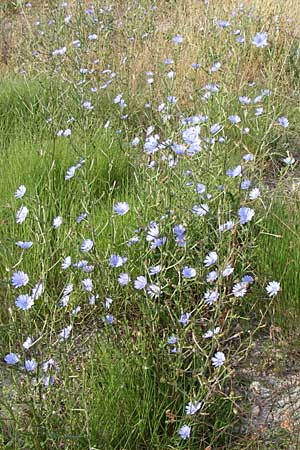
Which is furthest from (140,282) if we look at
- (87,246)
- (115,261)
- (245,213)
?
(245,213)

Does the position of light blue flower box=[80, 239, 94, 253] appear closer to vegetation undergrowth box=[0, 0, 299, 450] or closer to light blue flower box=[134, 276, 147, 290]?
vegetation undergrowth box=[0, 0, 299, 450]

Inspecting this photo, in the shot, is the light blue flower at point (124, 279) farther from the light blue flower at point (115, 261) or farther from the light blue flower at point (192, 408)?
the light blue flower at point (192, 408)

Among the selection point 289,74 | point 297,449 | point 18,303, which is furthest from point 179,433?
point 289,74

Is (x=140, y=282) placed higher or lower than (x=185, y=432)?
higher

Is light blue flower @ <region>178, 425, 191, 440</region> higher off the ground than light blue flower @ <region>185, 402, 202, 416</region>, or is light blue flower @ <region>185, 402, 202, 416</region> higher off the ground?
light blue flower @ <region>185, 402, 202, 416</region>

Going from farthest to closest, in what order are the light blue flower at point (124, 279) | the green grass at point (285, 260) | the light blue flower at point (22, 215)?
the green grass at point (285, 260), the light blue flower at point (124, 279), the light blue flower at point (22, 215)

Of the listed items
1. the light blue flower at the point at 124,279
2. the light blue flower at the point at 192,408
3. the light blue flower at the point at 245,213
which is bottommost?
the light blue flower at the point at 192,408

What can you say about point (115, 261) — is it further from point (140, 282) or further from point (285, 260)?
point (285, 260)

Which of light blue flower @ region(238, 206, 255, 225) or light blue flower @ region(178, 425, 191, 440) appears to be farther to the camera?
light blue flower @ region(238, 206, 255, 225)

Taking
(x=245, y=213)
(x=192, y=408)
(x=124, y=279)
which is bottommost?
(x=192, y=408)

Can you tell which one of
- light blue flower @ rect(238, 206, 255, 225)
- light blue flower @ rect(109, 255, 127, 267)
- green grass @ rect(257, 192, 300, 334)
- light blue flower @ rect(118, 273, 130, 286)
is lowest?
green grass @ rect(257, 192, 300, 334)

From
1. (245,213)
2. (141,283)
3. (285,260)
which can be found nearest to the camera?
(141,283)

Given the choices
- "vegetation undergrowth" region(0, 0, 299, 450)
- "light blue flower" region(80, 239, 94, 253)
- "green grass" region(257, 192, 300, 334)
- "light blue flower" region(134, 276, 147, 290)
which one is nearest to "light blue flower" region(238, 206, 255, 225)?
"vegetation undergrowth" region(0, 0, 299, 450)

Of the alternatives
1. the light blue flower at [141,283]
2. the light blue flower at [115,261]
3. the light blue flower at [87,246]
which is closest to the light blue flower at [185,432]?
the light blue flower at [141,283]
